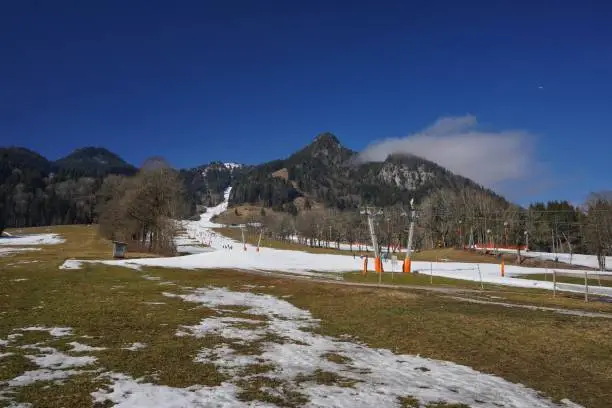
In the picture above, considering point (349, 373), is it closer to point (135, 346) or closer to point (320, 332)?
point (320, 332)

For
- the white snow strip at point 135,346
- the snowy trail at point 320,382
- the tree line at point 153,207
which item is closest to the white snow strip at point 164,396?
the snowy trail at point 320,382

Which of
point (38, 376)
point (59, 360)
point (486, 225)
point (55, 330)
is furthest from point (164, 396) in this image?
point (486, 225)

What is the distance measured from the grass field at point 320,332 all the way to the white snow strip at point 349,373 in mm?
460

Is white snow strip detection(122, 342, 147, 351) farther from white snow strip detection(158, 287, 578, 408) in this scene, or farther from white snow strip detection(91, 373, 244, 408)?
white snow strip detection(91, 373, 244, 408)

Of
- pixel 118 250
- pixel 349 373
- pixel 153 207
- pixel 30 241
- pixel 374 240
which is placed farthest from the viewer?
pixel 30 241

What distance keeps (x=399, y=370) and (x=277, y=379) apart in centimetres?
414

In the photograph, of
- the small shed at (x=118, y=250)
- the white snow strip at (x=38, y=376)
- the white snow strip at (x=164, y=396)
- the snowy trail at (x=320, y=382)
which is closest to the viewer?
the white snow strip at (x=164, y=396)

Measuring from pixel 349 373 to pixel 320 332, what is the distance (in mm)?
6804

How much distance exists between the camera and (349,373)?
42.0 feet

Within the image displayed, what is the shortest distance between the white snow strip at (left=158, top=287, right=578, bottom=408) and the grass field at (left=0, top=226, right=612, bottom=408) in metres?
0.46

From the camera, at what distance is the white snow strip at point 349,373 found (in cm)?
1058

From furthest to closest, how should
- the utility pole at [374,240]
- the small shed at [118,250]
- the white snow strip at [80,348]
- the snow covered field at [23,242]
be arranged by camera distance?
the snow covered field at [23,242]
the small shed at [118,250]
the utility pole at [374,240]
the white snow strip at [80,348]

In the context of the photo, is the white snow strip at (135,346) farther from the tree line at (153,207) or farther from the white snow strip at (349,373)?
the tree line at (153,207)

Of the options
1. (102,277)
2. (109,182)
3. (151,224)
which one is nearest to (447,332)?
(102,277)
